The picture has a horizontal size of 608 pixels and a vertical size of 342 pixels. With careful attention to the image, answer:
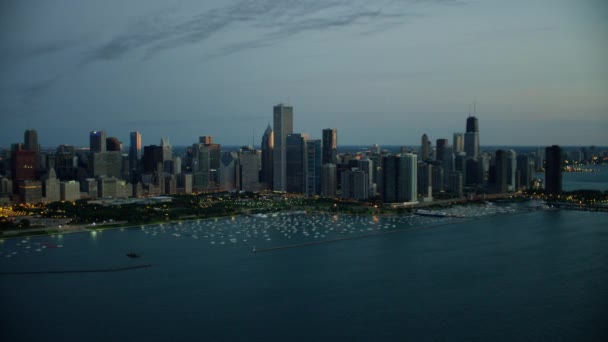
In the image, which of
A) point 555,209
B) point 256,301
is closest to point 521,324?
point 256,301

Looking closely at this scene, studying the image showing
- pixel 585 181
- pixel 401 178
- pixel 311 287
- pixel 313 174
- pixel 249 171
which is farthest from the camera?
pixel 585 181

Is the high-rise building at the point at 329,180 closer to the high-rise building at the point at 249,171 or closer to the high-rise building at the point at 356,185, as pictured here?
the high-rise building at the point at 356,185

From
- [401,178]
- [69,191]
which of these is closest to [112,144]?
[69,191]

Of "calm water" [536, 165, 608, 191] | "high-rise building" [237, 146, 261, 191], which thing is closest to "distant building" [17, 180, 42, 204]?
"high-rise building" [237, 146, 261, 191]

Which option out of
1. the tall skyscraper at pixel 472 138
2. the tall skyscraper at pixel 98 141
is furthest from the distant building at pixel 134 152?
the tall skyscraper at pixel 472 138

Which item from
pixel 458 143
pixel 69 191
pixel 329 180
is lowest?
pixel 69 191

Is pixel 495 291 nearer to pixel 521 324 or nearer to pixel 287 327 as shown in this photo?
pixel 521 324

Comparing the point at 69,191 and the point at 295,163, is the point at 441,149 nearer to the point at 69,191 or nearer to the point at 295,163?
the point at 295,163
